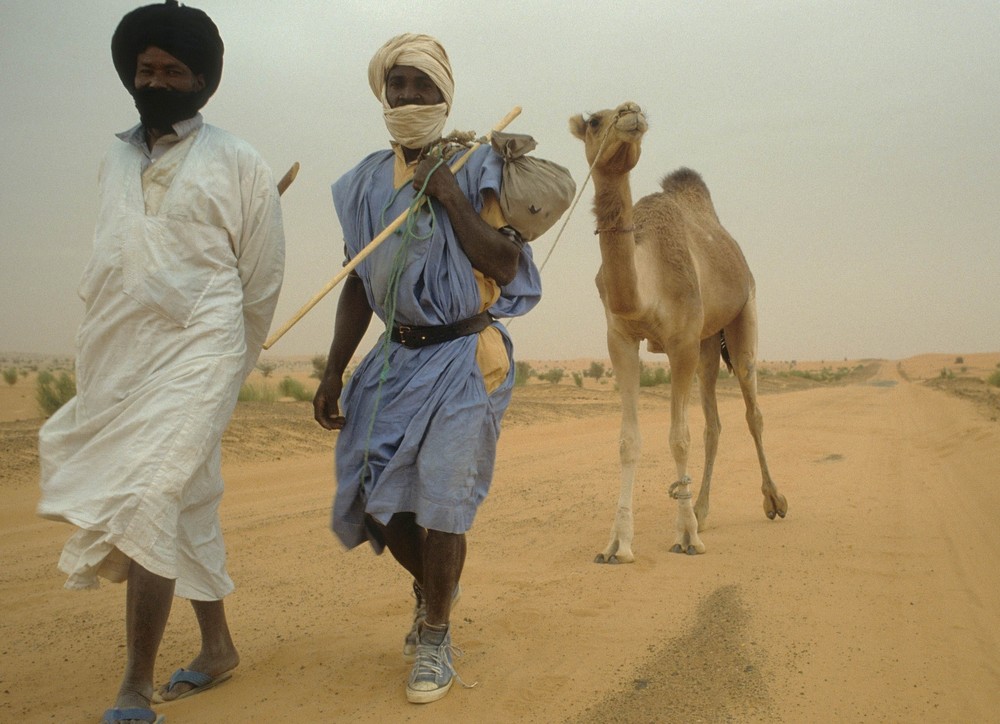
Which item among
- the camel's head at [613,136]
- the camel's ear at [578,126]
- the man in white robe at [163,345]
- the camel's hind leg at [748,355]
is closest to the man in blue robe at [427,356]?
the man in white robe at [163,345]

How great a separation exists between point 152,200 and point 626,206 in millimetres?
3263

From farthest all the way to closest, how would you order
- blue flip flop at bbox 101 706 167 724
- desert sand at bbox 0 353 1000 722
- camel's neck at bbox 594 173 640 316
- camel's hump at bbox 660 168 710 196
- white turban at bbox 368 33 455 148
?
camel's hump at bbox 660 168 710 196 < camel's neck at bbox 594 173 640 316 < white turban at bbox 368 33 455 148 < desert sand at bbox 0 353 1000 722 < blue flip flop at bbox 101 706 167 724

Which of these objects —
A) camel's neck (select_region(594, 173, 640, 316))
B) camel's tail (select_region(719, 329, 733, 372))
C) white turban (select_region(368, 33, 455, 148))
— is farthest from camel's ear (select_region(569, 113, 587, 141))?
camel's tail (select_region(719, 329, 733, 372))

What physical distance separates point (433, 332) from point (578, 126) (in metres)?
2.75

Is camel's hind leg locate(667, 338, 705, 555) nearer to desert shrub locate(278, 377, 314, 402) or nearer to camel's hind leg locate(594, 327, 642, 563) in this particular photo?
camel's hind leg locate(594, 327, 642, 563)

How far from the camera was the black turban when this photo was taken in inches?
141

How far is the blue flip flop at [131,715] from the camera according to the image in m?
3.19

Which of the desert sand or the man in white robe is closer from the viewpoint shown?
the man in white robe

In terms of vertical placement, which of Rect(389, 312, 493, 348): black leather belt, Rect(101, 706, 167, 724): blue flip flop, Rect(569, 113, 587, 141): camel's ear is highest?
Rect(569, 113, 587, 141): camel's ear

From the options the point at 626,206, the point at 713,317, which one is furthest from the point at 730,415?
Result: the point at 626,206

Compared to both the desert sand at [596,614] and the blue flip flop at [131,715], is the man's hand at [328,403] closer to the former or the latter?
the desert sand at [596,614]

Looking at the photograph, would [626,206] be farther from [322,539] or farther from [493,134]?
[322,539]

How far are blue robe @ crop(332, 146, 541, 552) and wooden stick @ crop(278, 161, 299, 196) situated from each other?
421 millimetres

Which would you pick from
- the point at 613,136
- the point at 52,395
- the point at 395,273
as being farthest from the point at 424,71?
the point at 52,395
